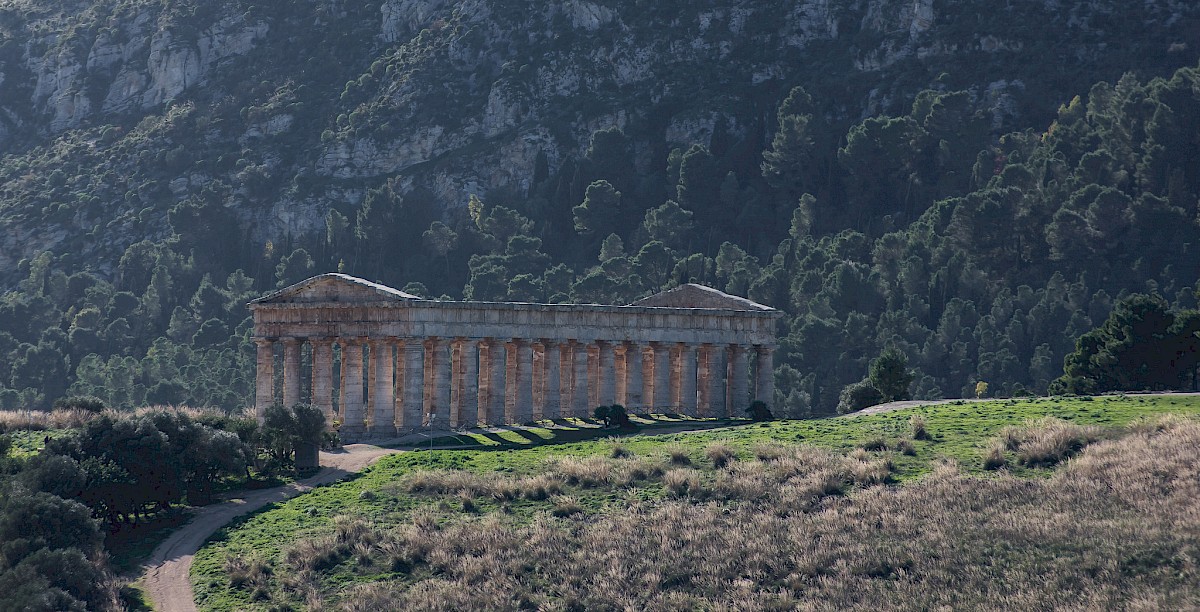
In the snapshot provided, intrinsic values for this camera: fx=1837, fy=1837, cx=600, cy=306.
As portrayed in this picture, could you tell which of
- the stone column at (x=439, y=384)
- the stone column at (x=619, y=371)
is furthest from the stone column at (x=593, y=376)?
the stone column at (x=439, y=384)

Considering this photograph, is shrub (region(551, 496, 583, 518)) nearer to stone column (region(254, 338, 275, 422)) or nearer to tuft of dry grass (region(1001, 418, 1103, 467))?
tuft of dry grass (region(1001, 418, 1103, 467))

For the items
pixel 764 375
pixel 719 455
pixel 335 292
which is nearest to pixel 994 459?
pixel 719 455

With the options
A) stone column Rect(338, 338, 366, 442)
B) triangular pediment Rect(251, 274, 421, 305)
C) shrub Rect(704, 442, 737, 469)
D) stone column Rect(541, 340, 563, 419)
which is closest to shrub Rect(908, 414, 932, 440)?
shrub Rect(704, 442, 737, 469)

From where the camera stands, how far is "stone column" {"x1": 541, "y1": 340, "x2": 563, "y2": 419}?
354 ft

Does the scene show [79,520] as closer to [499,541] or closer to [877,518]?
[499,541]

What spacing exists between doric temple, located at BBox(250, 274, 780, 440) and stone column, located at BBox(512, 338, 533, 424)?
83mm

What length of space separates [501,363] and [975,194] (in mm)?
83846

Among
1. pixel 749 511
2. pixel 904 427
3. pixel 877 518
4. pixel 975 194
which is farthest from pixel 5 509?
pixel 975 194

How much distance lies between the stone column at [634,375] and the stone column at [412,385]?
13.8 meters

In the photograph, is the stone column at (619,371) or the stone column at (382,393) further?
the stone column at (619,371)

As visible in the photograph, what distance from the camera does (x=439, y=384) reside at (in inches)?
4151

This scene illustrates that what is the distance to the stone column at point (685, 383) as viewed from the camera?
114 meters

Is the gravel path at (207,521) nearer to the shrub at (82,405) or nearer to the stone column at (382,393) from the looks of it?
the stone column at (382,393)

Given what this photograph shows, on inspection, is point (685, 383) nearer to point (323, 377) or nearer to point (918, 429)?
point (323, 377)
